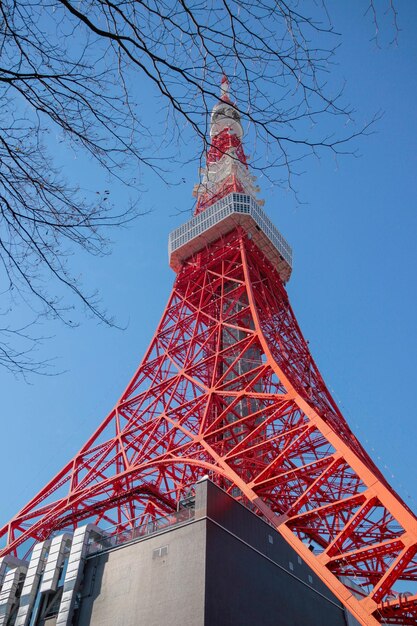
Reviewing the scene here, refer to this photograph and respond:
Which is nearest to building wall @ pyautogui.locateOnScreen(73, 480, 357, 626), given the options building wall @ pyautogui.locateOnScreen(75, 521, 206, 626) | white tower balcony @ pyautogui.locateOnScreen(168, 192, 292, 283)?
building wall @ pyautogui.locateOnScreen(75, 521, 206, 626)

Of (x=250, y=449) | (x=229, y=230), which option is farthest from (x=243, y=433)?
(x=229, y=230)

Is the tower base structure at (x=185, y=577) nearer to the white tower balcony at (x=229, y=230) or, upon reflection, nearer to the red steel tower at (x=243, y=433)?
the red steel tower at (x=243, y=433)

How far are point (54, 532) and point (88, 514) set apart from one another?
4.30 feet

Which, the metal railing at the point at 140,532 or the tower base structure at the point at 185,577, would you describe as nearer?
the tower base structure at the point at 185,577

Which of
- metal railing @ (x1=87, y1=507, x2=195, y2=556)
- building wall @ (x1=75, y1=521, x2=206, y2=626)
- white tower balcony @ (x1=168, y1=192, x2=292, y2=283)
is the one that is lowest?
building wall @ (x1=75, y1=521, x2=206, y2=626)

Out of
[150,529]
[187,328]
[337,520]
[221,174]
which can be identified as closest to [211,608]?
[150,529]

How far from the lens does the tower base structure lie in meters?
12.1

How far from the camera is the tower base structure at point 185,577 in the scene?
12117 millimetres

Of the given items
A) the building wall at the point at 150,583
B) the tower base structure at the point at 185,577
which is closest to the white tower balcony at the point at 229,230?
the tower base structure at the point at 185,577

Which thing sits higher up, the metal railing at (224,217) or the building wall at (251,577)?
the metal railing at (224,217)

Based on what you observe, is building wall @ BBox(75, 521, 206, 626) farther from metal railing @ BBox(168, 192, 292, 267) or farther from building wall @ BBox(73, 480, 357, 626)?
metal railing @ BBox(168, 192, 292, 267)

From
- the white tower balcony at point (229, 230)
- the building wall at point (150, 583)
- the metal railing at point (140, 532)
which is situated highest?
the white tower balcony at point (229, 230)

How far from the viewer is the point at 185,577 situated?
12227 millimetres

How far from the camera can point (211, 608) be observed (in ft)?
38.0
